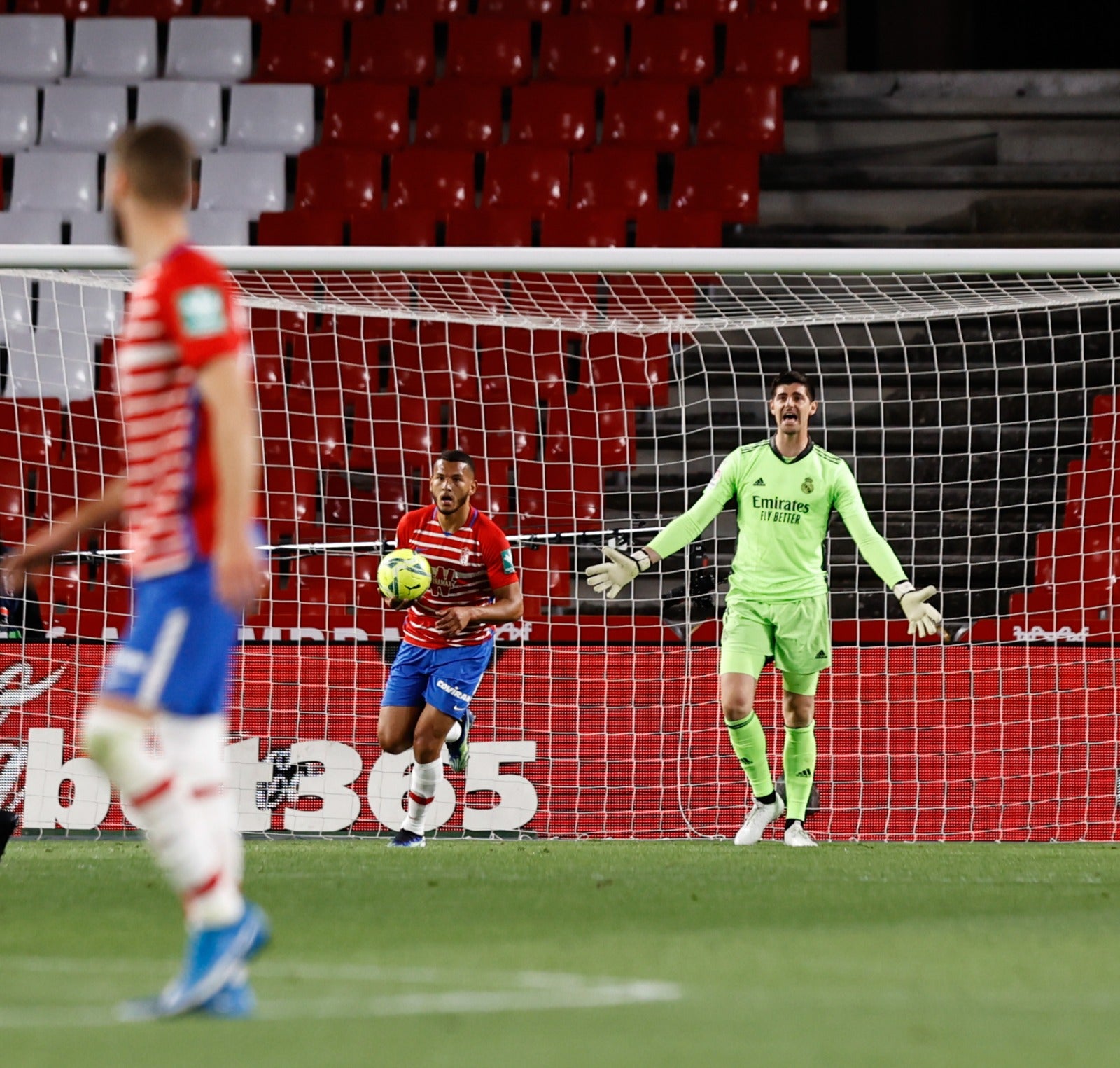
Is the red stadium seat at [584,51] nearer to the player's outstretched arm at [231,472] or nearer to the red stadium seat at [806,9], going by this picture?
the red stadium seat at [806,9]

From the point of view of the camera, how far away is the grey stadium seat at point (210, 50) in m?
14.6

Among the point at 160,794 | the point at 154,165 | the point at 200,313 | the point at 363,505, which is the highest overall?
the point at 154,165

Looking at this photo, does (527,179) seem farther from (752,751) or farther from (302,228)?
(752,751)

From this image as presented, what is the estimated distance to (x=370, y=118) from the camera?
13977 millimetres

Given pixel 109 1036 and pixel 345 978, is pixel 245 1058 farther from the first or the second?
pixel 345 978

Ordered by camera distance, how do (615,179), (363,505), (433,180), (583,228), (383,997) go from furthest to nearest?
(433,180)
(615,179)
(583,228)
(363,505)
(383,997)

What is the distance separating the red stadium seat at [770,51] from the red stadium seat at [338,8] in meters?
3.12

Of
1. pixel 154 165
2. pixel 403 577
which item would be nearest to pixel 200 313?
pixel 154 165

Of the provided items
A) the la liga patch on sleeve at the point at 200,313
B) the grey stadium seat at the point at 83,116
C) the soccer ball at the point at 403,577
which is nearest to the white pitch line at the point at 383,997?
the la liga patch on sleeve at the point at 200,313

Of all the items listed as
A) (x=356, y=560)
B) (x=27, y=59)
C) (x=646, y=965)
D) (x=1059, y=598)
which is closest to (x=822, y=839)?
(x=1059, y=598)

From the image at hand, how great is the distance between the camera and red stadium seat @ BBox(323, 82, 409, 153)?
1395 centimetres

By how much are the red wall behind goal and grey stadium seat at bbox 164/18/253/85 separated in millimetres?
6984

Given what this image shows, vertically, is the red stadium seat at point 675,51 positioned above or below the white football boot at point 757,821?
above

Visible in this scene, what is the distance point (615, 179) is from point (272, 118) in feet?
9.63
